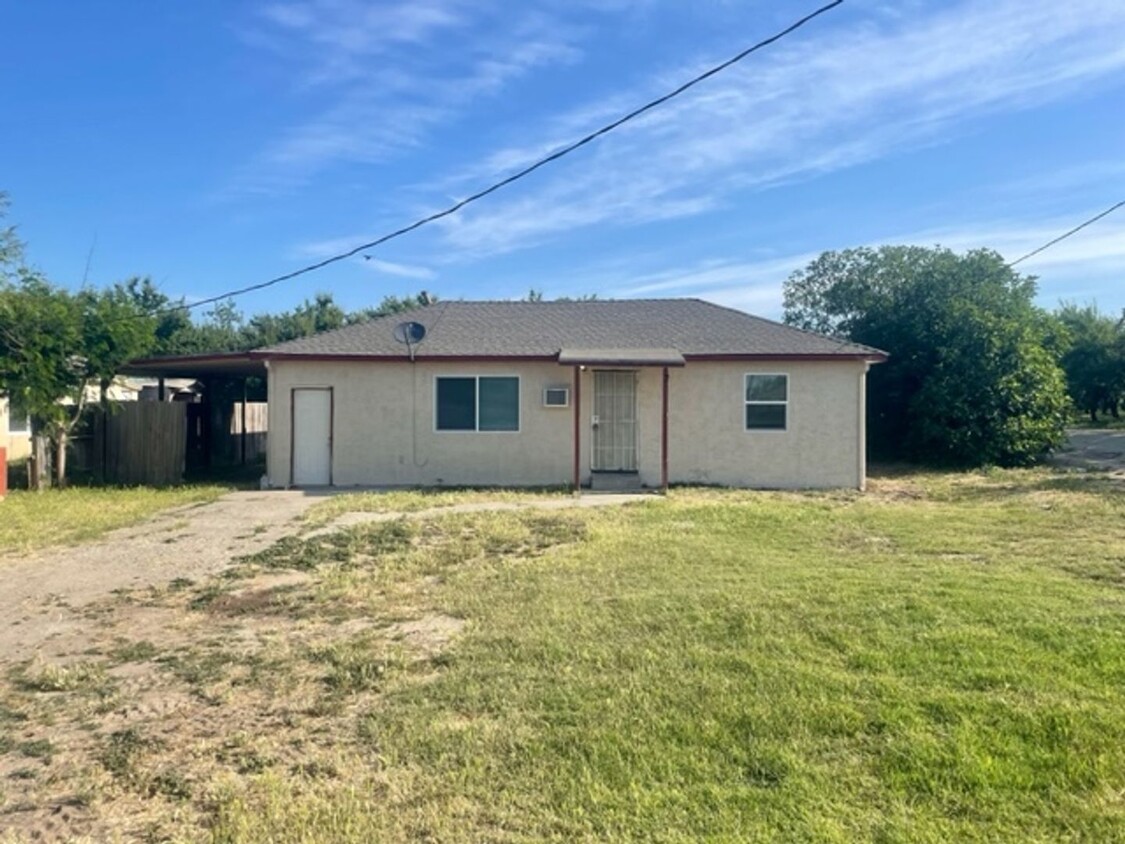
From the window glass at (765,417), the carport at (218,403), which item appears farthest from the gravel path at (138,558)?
the carport at (218,403)

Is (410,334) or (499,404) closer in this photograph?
(499,404)

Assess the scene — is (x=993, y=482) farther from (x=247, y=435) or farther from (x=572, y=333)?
Answer: (x=247, y=435)

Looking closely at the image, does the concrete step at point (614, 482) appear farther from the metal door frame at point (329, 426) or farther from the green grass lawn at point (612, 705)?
the green grass lawn at point (612, 705)

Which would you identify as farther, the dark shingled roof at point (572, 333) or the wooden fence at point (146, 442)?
the wooden fence at point (146, 442)

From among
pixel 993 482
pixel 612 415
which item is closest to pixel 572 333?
pixel 612 415

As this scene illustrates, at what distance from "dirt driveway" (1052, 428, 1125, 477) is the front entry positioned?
980 cm

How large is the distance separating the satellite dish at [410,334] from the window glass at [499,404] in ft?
4.77

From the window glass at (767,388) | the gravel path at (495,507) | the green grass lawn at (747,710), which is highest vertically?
the window glass at (767,388)

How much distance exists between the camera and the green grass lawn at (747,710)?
9.64 feet

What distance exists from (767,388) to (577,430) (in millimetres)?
3707

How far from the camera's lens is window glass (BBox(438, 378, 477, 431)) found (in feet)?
48.1

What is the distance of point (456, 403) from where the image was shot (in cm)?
1470

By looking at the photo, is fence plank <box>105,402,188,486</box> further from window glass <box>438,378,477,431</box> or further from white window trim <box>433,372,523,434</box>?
window glass <box>438,378,477,431</box>

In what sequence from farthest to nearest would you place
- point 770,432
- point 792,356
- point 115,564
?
point 770,432
point 792,356
point 115,564
